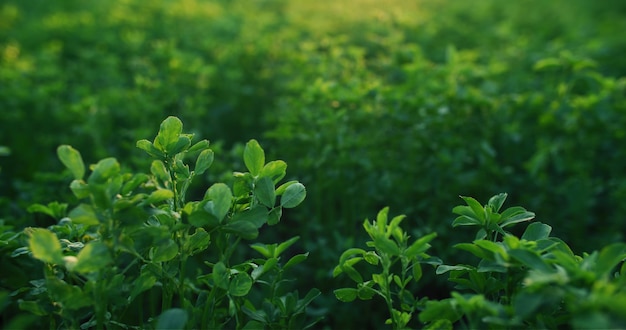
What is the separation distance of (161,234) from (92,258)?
0.13 meters

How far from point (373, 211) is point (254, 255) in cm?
56

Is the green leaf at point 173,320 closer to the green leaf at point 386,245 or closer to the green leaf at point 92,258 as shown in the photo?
the green leaf at point 92,258

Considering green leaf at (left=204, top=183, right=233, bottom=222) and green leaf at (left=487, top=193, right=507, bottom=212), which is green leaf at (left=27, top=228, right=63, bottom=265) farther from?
green leaf at (left=487, top=193, right=507, bottom=212)

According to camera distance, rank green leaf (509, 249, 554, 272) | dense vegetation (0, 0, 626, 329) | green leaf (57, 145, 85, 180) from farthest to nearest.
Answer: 1. dense vegetation (0, 0, 626, 329)
2. green leaf (57, 145, 85, 180)
3. green leaf (509, 249, 554, 272)

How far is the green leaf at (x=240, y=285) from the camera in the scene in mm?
1369

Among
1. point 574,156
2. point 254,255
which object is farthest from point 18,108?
point 574,156

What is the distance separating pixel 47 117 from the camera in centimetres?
354

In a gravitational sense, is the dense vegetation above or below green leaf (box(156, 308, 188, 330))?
above

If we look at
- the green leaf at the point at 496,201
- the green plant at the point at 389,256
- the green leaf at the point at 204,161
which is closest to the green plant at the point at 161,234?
the green leaf at the point at 204,161

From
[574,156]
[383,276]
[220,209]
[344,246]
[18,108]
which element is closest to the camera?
[220,209]

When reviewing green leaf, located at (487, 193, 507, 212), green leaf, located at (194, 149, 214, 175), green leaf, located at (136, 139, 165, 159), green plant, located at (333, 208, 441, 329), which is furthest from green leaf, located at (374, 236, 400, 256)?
green leaf, located at (136, 139, 165, 159)

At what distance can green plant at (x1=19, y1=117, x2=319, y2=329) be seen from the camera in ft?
3.96

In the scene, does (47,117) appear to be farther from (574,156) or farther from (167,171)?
(574,156)

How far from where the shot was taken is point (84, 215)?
1203mm
